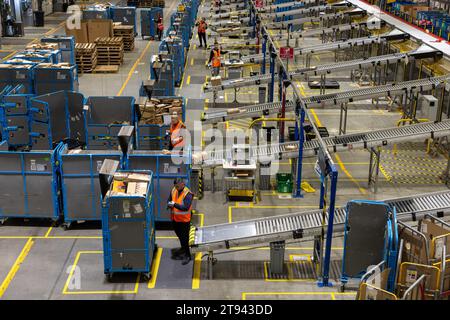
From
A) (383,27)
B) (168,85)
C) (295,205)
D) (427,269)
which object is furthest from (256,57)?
(427,269)

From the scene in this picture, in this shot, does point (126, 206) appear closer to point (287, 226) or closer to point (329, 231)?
point (287, 226)

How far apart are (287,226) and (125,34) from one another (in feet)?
77.6

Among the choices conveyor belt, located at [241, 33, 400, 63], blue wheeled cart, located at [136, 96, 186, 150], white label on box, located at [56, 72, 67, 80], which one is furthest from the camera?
conveyor belt, located at [241, 33, 400, 63]

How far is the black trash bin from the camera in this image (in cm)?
4034

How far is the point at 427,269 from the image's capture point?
31.0 feet

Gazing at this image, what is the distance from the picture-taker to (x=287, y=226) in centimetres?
1130

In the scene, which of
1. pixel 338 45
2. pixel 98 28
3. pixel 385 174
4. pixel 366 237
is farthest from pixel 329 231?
pixel 98 28

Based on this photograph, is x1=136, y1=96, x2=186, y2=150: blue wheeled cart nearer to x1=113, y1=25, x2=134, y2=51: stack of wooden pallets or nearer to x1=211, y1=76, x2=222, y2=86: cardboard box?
x1=211, y1=76, x2=222, y2=86: cardboard box

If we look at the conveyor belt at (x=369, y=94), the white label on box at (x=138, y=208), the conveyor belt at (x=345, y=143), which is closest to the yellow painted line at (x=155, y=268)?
the white label on box at (x=138, y=208)

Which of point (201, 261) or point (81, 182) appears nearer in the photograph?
point (201, 261)

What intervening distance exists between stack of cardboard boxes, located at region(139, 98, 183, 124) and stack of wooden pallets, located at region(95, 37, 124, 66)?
444 inches

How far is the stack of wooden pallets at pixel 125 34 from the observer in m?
32.0

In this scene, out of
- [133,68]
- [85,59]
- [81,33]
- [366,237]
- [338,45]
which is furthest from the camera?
[81,33]

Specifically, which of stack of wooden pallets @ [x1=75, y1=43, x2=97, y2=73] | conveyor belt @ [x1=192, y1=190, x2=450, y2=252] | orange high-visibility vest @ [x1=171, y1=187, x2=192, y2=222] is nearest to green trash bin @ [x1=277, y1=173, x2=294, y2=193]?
conveyor belt @ [x1=192, y1=190, x2=450, y2=252]
